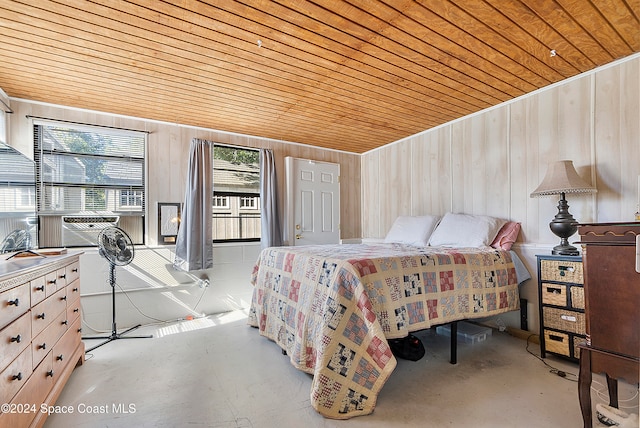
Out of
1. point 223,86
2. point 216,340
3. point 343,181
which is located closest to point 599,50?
point 223,86

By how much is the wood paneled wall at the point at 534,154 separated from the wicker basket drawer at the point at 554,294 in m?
0.61

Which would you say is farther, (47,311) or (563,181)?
(563,181)

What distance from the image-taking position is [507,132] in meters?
3.14

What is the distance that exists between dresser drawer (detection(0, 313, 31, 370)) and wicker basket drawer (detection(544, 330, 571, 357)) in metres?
3.33

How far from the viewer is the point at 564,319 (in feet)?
7.52

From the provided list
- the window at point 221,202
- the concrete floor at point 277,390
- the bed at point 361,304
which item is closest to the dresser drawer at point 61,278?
the concrete floor at point 277,390

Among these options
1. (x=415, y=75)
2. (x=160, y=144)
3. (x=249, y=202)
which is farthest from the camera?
(x=249, y=202)

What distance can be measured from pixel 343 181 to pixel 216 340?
3130 mm

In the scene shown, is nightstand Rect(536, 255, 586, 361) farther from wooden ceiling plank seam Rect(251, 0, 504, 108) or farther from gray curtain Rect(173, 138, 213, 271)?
gray curtain Rect(173, 138, 213, 271)

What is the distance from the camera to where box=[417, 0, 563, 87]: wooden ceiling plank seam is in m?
1.77

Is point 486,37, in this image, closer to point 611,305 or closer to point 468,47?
point 468,47

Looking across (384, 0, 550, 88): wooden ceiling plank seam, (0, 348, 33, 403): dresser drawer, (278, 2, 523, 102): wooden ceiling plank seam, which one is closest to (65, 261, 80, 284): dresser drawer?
(0, 348, 33, 403): dresser drawer

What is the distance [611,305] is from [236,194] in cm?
381

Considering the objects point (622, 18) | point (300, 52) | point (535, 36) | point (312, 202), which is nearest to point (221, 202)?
point (312, 202)
